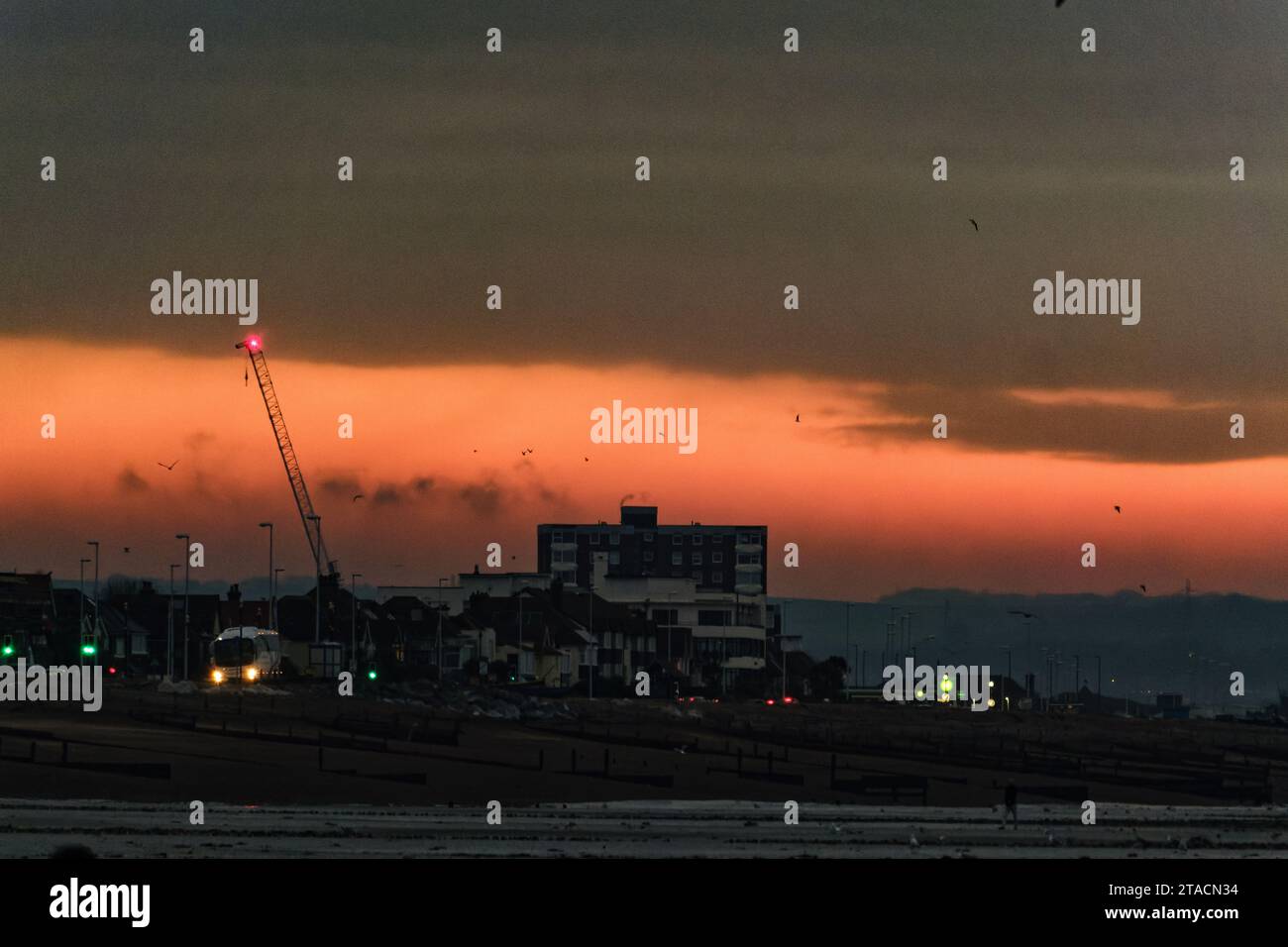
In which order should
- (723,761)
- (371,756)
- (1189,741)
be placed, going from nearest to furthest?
(371,756)
(723,761)
(1189,741)

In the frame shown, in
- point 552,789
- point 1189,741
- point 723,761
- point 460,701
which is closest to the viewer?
point 552,789
